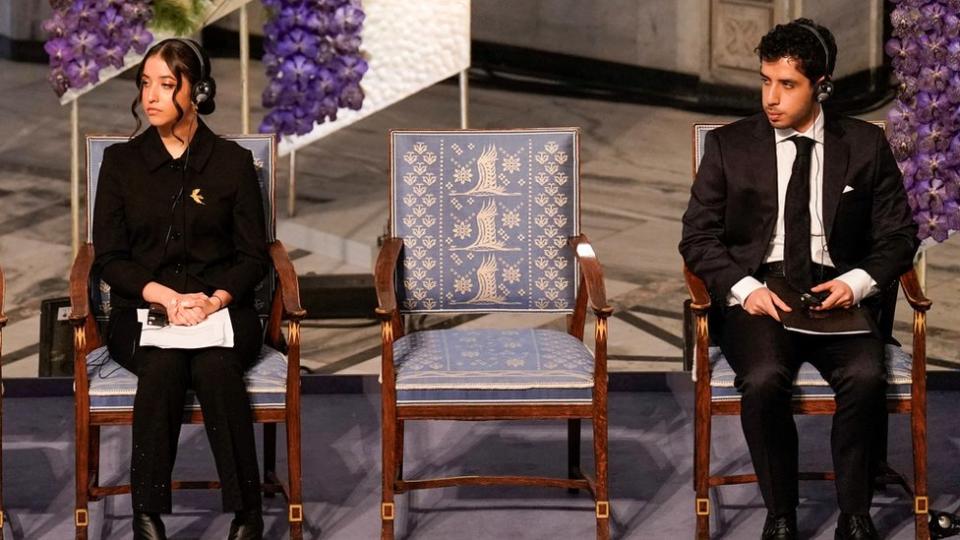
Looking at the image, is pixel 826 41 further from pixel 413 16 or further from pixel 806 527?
pixel 413 16

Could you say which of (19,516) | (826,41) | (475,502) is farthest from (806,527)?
(19,516)

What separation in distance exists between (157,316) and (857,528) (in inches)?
67.4

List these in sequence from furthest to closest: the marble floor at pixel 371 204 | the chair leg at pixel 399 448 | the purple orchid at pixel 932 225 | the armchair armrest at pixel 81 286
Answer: the marble floor at pixel 371 204
the purple orchid at pixel 932 225
the chair leg at pixel 399 448
the armchair armrest at pixel 81 286

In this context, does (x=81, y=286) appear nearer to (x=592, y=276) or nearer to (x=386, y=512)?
(x=386, y=512)

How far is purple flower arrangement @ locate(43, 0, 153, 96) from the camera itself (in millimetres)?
5691

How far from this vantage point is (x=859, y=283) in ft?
15.2

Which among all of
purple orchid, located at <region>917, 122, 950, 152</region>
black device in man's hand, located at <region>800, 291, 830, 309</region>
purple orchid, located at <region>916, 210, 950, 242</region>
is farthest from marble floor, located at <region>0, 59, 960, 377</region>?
black device in man's hand, located at <region>800, 291, 830, 309</region>

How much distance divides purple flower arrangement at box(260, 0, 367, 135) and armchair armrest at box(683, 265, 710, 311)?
1.66 meters

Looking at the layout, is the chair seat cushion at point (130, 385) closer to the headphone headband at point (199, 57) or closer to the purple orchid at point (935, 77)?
the headphone headband at point (199, 57)

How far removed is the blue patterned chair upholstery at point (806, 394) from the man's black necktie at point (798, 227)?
0.23 meters

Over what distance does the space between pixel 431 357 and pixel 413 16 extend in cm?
166

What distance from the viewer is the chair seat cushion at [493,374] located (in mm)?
4516

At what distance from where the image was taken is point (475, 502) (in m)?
4.93

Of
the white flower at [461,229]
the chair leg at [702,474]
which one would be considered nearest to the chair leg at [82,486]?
the white flower at [461,229]
